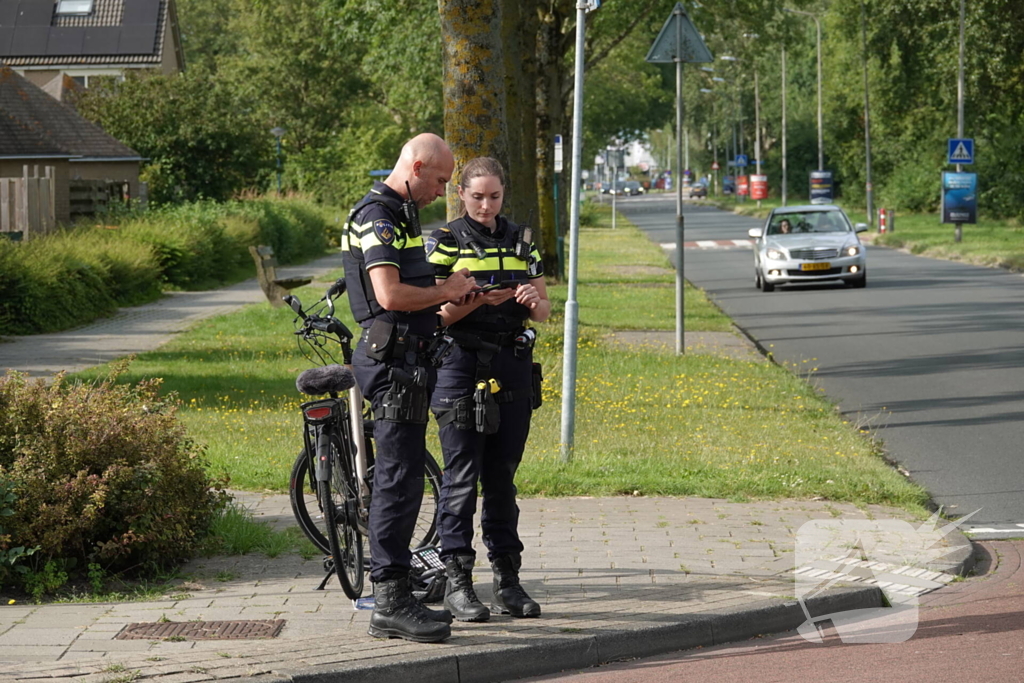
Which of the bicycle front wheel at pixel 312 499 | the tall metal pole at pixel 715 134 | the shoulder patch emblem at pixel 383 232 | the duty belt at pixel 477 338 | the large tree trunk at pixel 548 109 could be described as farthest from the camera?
the tall metal pole at pixel 715 134

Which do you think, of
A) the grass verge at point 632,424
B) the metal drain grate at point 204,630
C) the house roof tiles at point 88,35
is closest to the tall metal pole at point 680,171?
the grass verge at point 632,424

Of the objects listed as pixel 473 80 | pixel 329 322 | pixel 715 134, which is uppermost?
pixel 715 134

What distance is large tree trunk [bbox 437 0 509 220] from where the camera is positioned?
13.1 metres

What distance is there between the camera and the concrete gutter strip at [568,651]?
5.34 m

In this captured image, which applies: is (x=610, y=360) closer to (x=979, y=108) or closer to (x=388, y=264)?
(x=388, y=264)

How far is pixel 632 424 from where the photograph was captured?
11.6 metres

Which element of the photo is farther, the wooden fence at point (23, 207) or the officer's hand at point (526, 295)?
the wooden fence at point (23, 207)

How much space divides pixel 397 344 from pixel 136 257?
811 inches

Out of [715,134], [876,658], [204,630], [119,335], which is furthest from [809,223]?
[715,134]

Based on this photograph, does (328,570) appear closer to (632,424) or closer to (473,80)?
(632,424)

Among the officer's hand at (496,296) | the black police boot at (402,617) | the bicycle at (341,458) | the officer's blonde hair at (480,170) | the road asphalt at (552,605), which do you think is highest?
the officer's blonde hair at (480,170)

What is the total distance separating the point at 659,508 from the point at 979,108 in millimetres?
45203

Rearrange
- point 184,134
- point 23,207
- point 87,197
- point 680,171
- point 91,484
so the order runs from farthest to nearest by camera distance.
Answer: point 184,134
point 87,197
point 23,207
point 680,171
point 91,484

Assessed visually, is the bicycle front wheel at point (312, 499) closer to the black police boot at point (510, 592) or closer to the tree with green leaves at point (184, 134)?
the black police boot at point (510, 592)
